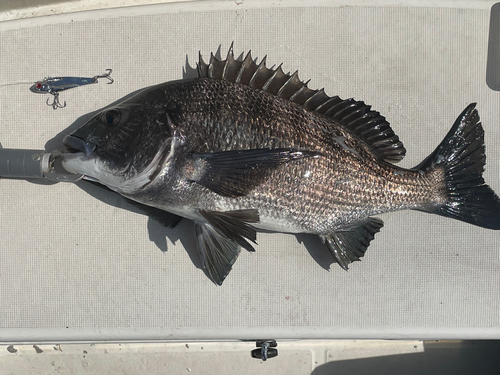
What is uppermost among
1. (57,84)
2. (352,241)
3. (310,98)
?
(57,84)

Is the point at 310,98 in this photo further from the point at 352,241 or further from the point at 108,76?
the point at 108,76

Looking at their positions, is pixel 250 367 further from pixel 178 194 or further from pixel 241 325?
pixel 178 194

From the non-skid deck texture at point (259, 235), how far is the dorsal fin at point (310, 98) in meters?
0.21

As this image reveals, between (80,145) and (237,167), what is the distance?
64cm

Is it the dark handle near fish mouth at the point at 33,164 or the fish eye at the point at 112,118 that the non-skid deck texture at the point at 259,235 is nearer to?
the dark handle near fish mouth at the point at 33,164

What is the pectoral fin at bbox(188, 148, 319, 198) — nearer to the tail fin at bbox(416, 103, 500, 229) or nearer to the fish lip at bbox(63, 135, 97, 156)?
the fish lip at bbox(63, 135, 97, 156)

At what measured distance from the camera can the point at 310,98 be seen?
148 cm

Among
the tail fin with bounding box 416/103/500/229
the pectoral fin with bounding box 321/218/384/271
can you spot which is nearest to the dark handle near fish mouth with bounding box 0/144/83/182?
the pectoral fin with bounding box 321/218/384/271

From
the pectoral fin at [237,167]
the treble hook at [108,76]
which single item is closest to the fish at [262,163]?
the pectoral fin at [237,167]

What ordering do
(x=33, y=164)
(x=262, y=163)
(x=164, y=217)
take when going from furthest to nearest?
1. (x=164, y=217)
2. (x=33, y=164)
3. (x=262, y=163)

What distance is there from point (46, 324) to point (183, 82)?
4.17ft

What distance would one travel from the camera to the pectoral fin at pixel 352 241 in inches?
59.8

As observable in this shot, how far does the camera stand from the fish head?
1322mm

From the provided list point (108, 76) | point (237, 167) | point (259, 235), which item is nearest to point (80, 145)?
point (108, 76)
